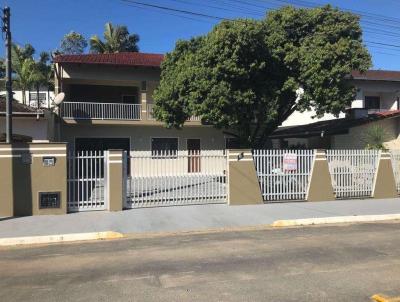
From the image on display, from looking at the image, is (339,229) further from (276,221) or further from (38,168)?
(38,168)

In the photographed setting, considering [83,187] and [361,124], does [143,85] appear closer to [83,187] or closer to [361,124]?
[361,124]

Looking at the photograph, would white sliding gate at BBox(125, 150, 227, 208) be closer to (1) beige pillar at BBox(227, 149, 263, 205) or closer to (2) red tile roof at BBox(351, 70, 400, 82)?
(1) beige pillar at BBox(227, 149, 263, 205)

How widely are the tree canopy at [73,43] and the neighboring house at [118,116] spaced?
2482 cm

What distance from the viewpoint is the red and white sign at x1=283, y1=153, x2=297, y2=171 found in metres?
16.7

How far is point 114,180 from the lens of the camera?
14.7 metres

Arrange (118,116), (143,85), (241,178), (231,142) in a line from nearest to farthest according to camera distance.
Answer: (241,178)
(118,116)
(143,85)
(231,142)

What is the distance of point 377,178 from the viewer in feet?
58.9

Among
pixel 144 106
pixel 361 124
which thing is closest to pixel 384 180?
pixel 361 124

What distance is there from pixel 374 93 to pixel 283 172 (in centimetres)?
1929

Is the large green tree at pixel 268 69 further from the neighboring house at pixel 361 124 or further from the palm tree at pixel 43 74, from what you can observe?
the palm tree at pixel 43 74

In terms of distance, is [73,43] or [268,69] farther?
[73,43]

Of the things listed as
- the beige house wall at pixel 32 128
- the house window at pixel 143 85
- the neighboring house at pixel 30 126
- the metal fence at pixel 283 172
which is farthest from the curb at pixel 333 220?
the house window at pixel 143 85

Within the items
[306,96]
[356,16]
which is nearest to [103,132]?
[306,96]

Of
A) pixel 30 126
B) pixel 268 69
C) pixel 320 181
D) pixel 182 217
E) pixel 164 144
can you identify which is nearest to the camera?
pixel 182 217
